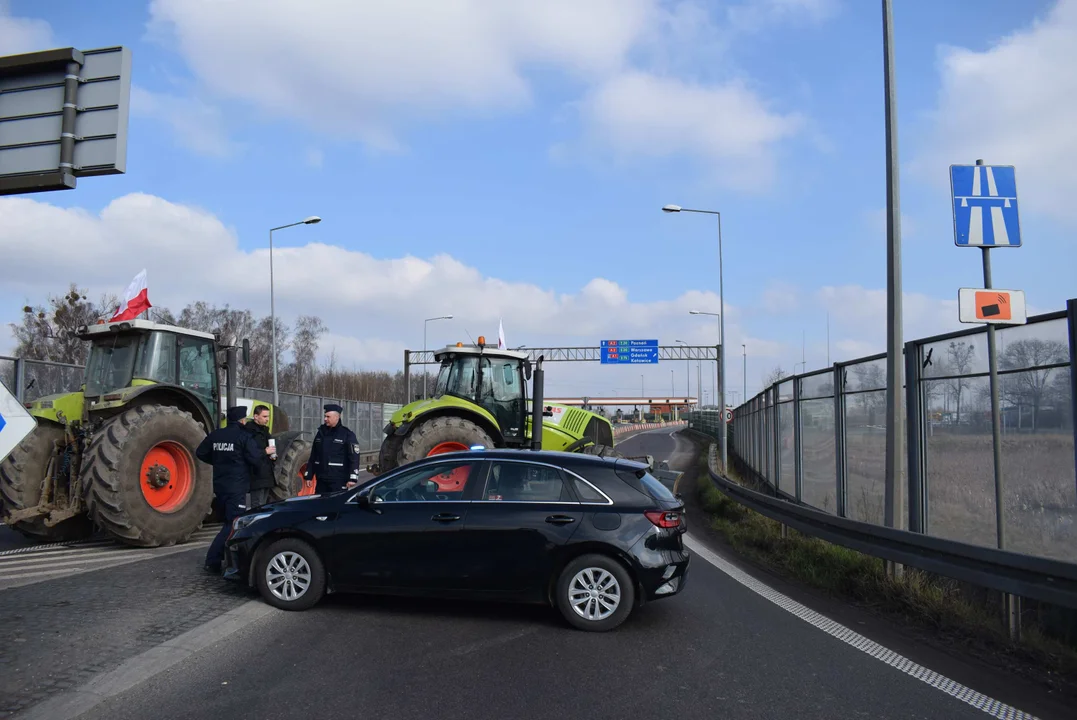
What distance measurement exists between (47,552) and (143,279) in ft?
12.5

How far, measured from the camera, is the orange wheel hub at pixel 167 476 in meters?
10.2

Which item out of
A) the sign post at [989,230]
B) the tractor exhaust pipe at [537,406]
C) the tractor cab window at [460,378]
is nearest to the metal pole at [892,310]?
the sign post at [989,230]

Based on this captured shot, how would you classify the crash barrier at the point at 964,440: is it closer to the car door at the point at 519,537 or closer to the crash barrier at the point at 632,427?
the car door at the point at 519,537

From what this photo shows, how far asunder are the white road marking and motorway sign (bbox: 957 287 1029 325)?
9.43 feet

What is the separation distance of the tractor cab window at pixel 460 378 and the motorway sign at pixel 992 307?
8210 mm

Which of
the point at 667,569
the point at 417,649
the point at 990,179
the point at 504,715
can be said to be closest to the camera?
the point at 504,715

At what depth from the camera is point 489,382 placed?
14008 mm

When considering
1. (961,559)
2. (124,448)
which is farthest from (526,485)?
(124,448)

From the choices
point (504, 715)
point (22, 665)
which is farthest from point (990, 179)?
point (22, 665)

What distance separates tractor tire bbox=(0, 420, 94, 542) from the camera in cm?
977

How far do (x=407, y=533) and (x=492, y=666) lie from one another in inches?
68.9

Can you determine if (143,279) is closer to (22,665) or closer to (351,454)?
(351,454)

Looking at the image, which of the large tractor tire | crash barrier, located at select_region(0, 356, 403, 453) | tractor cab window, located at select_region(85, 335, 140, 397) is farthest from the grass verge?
tractor cab window, located at select_region(85, 335, 140, 397)

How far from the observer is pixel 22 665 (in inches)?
206
